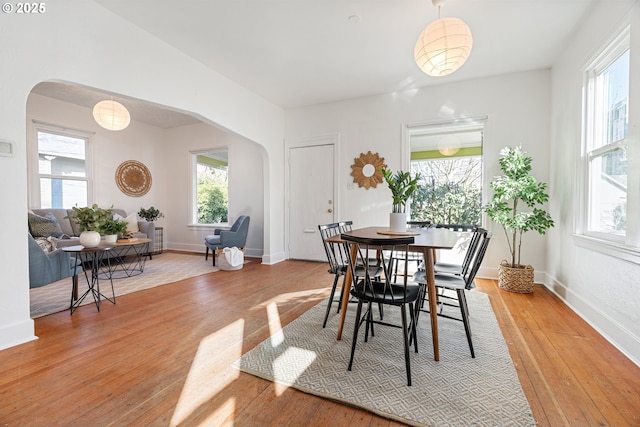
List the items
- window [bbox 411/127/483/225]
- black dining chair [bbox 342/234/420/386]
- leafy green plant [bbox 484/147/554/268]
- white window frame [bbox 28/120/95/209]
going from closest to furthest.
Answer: black dining chair [bbox 342/234/420/386] → leafy green plant [bbox 484/147/554/268] → window [bbox 411/127/483/225] → white window frame [bbox 28/120/95/209]

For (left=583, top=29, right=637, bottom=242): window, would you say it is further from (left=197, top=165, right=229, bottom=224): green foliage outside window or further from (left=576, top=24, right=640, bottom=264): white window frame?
(left=197, top=165, right=229, bottom=224): green foliage outside window

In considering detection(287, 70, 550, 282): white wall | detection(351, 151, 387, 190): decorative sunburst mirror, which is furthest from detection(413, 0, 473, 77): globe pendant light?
detection(351, 151, 387, 190): decorative sunburst mirror

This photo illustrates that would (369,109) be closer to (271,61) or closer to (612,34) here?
(271,61)

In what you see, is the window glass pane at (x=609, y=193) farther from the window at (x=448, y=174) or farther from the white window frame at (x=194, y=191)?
the white window frame at (x=194, y=191)

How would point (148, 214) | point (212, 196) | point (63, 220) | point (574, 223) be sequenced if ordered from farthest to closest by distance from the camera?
point (212, 196) < point (148, 214) < point (63, 220) < point (574, 223)

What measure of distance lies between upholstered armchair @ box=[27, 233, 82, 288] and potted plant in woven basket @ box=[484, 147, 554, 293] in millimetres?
4733

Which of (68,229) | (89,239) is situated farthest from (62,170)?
(89,239)

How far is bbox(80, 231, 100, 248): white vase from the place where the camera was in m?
2.83

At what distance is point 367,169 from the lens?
4777mm

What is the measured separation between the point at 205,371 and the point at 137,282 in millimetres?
2696

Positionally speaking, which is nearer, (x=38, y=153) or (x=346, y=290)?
(x=346, y=290)

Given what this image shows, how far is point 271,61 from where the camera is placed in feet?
12.1

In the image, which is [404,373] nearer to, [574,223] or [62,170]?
[574,223]

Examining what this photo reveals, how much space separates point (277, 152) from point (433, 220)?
3.01 m
